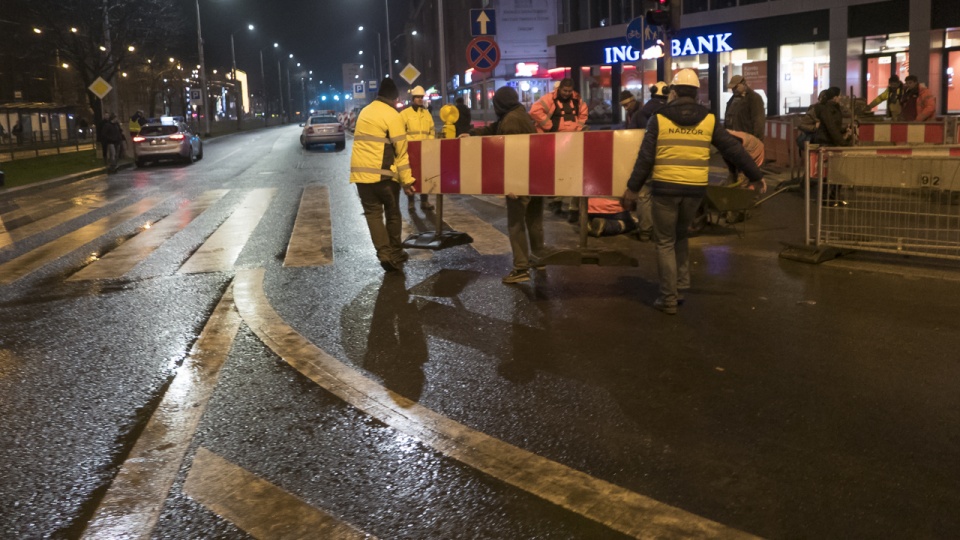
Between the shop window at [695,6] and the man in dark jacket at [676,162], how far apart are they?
32288 mm

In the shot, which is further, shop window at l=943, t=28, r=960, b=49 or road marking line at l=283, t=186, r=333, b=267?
shop window at l=943, t=28, r=960, b=49

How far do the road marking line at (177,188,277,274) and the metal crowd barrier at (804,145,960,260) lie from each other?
6198 millimetres

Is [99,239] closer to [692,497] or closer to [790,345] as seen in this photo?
[790,345]

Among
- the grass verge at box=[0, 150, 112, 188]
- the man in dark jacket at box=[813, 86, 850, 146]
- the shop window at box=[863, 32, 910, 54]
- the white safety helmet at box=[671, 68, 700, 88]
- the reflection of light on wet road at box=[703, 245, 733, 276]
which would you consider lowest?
the reflection of light on wet road at box=[703, 245, 733, 276]

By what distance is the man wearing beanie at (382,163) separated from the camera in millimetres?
8719

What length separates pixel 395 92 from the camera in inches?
353

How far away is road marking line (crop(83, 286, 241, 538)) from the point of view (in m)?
3.60

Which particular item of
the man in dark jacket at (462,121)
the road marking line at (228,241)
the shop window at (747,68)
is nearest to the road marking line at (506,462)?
the road marking line at (228,241)

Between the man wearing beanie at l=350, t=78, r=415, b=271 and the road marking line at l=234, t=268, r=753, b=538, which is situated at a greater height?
the man wearing beanie at l=350, t=78, r=415, b=271

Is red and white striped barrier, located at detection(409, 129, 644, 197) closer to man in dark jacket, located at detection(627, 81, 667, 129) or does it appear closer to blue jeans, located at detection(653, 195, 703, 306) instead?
blue jeans, located at detection(653, 195, 703, 306)

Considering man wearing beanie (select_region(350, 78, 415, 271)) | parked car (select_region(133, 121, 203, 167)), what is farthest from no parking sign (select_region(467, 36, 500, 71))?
parked car (select_region(133, 121, 203, 167))

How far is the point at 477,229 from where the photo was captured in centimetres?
1215

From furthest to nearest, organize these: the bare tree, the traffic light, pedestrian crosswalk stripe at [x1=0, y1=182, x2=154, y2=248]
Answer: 1. the bare tree
2. the traffic light
3. pedestrian crosswalk stripe at [x1=0, y1=182, x2=154, y2=248]

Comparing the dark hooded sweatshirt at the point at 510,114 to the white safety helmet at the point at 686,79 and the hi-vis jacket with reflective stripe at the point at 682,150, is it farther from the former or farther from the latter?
the white safety helmet at the point at 686,79
